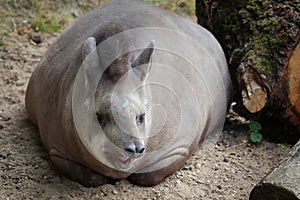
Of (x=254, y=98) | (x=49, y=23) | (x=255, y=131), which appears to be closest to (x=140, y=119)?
(x=254, y=98)

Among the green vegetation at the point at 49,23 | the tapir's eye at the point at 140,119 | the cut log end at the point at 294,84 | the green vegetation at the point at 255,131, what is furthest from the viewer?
the green vegetation at the point at 49,23

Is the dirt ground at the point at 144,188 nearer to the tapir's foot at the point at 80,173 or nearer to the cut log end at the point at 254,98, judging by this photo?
the tapir's foot at the point at 80,173

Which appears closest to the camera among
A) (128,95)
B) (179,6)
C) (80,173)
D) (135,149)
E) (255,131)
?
(135,149)

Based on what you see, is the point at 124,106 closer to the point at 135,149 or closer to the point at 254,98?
the point at 135,149

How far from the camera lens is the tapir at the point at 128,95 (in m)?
3.60

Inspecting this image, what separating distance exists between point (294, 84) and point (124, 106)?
1.51 m

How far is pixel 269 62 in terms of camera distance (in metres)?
4.51

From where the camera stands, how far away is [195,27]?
5.09 meters

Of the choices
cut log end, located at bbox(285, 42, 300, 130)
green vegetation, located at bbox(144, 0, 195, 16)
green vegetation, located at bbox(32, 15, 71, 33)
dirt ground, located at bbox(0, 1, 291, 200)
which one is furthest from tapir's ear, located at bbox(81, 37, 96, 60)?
green vegetation, located at bbox(144, 0, 195, 16)

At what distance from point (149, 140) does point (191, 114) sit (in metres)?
0.54

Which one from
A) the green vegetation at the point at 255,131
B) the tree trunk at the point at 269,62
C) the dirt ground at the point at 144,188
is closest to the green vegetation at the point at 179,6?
the tree trunk at the point at 269,62

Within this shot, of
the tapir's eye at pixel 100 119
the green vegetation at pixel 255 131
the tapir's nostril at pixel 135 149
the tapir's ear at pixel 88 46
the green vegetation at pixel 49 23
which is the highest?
the tapir's ear at pixel 88 46

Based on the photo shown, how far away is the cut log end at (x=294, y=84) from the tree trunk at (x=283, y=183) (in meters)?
0.83

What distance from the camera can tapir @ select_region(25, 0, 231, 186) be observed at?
360 centimetres
